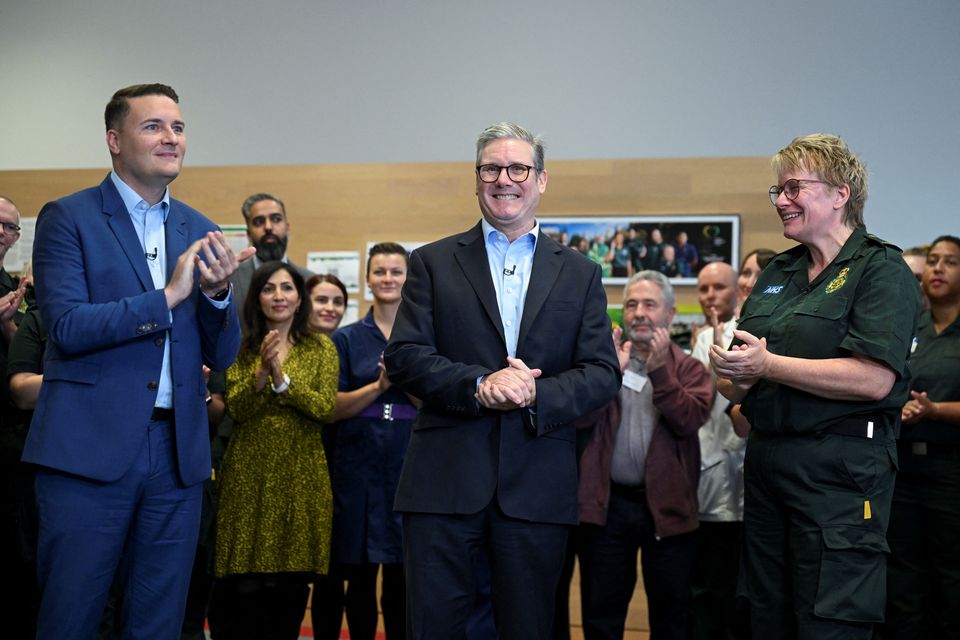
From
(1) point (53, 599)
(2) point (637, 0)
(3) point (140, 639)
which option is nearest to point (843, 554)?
(3) point (140, 639)

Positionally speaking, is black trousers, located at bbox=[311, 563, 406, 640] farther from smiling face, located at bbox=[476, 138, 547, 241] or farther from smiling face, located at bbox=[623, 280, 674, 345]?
smiling face, located at bbox=[476, 138, 547, 241]

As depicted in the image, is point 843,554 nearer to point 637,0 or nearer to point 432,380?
point 432,380

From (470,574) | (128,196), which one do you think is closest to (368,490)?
(470,574)

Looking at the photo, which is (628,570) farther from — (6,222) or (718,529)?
(6,222)

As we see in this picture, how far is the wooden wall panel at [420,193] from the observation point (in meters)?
5.21

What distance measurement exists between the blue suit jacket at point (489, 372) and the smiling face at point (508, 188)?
3.7 inches

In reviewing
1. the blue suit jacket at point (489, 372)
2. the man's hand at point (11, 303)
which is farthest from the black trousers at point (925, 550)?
the man's hand at point (11, 303)

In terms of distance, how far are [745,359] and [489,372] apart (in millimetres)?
643

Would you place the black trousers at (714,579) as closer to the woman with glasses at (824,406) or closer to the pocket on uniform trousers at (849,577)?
the woman with glasses at (824,406)

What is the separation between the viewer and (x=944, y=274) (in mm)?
4035

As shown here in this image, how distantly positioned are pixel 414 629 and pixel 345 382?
5.45 ft

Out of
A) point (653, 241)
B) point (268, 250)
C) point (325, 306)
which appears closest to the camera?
point (325, 306)

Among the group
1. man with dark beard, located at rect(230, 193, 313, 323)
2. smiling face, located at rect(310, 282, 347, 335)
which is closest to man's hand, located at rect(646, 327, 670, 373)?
smiling face, located at rect(310, 282, 347, 335)

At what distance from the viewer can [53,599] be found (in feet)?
7.77
